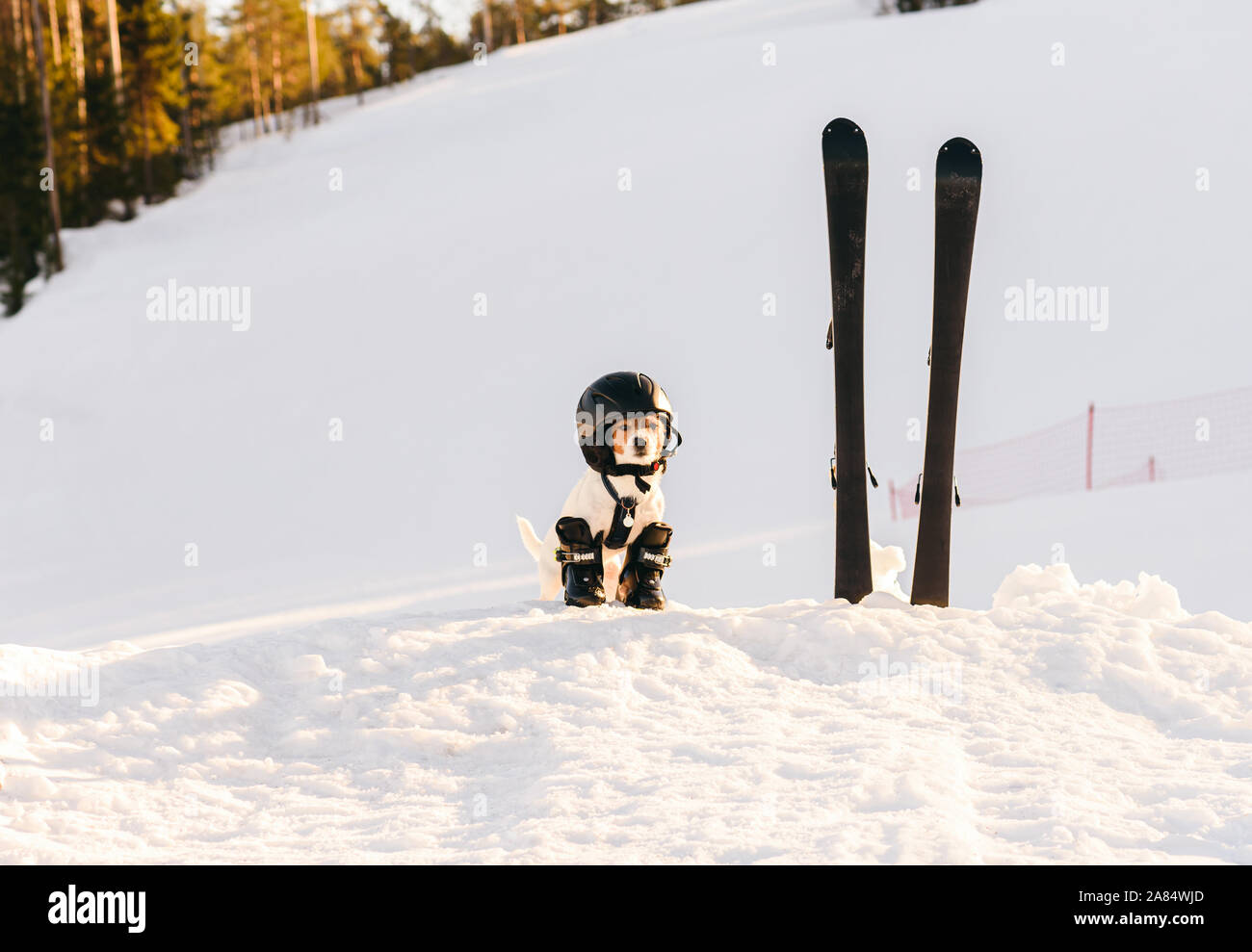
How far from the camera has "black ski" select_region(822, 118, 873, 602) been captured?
5.43 metres

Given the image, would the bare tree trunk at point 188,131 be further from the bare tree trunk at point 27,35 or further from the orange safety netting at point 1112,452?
the orange safety netting at point 1112,452

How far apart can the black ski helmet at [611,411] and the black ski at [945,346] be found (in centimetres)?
129

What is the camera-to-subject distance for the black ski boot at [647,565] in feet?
18.4

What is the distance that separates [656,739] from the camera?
13.6 ft

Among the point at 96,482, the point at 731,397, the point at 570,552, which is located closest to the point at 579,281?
the point at 731,397

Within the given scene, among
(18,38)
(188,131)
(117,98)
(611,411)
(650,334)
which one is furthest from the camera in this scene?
(188,131)

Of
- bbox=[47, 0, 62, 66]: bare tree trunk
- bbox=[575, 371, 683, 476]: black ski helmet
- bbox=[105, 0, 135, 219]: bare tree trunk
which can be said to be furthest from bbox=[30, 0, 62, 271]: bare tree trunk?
bbox=[575, 371, 683, 476]: black ski helmet

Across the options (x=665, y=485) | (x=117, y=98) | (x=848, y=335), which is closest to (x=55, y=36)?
(x=117, y=98)

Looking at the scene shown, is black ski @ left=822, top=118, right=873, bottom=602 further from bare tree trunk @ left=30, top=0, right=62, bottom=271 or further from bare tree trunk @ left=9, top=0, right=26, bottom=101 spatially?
bare tree trunk @ left=9, top=0, right=26, bottom=101

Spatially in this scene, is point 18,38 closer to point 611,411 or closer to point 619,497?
point 611,411

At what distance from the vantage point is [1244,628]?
16.7 feet

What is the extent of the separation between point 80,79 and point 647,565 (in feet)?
95.3
